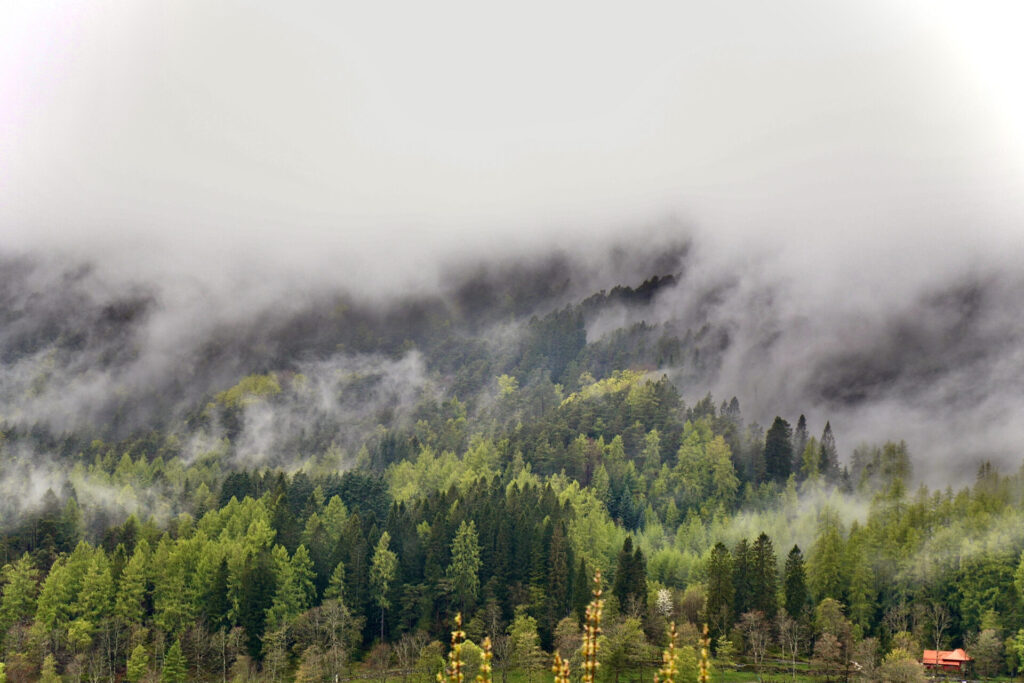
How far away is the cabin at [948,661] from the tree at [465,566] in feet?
256

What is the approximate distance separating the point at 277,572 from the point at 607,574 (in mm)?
63700

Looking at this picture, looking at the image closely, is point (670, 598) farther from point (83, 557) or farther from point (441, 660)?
point (83, 557)

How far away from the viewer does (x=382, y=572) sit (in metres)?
191

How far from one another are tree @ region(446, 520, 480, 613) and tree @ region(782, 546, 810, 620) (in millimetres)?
55931

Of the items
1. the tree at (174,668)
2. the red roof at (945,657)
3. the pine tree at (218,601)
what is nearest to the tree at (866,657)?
the red roof at (945,657)

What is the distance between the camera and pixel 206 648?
566 feet

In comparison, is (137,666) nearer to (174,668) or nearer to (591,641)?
(174,668)

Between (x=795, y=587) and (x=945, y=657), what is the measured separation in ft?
85.5

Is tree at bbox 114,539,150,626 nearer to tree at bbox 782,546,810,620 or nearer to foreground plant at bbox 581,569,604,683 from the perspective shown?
tree at bbox 782,546,810,620

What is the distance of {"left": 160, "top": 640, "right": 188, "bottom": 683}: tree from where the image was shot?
165625mm

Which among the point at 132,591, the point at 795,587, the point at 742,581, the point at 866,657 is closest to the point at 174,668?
the point at 132,591

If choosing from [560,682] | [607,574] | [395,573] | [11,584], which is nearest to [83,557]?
[11,584]

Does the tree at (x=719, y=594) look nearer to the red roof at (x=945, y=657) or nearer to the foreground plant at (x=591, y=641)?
the red roof at (x=945, y=657)

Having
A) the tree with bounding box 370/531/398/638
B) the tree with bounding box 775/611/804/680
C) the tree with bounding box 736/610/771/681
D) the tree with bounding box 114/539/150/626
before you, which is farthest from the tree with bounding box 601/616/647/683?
the tree with bounding box 114/539/150/626
